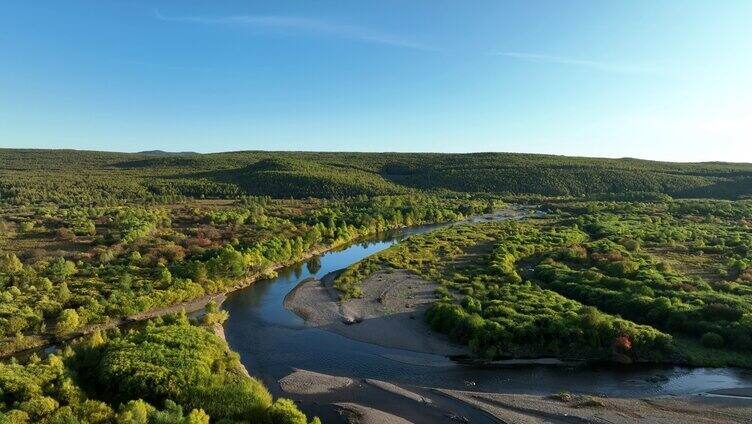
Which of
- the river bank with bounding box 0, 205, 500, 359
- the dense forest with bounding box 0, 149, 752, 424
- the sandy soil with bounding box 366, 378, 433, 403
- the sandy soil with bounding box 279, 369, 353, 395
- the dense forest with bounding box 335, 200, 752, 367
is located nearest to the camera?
the dense forest with bounding box 0, 149, 752, 424

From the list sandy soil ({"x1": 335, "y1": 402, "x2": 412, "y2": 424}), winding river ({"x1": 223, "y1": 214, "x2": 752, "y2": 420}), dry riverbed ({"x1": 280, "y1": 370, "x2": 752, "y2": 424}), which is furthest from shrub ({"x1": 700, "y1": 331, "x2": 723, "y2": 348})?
sandy soil ({"x1": 335, "y1": 402, "x2": 412, "y2": 424})

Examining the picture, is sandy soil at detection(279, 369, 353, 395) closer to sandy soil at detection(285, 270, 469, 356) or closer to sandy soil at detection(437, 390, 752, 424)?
sandy soil at detection(285, 270, 469, 356)

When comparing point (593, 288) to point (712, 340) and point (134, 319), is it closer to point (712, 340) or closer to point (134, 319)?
point (712, 340)

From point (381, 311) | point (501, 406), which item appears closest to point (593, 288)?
point (381, 311)

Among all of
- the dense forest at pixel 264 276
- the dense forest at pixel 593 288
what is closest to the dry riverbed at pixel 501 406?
the dense forest at pixel 264 276

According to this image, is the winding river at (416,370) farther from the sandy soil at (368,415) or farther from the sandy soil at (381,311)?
the sandy soil at (368,415)
